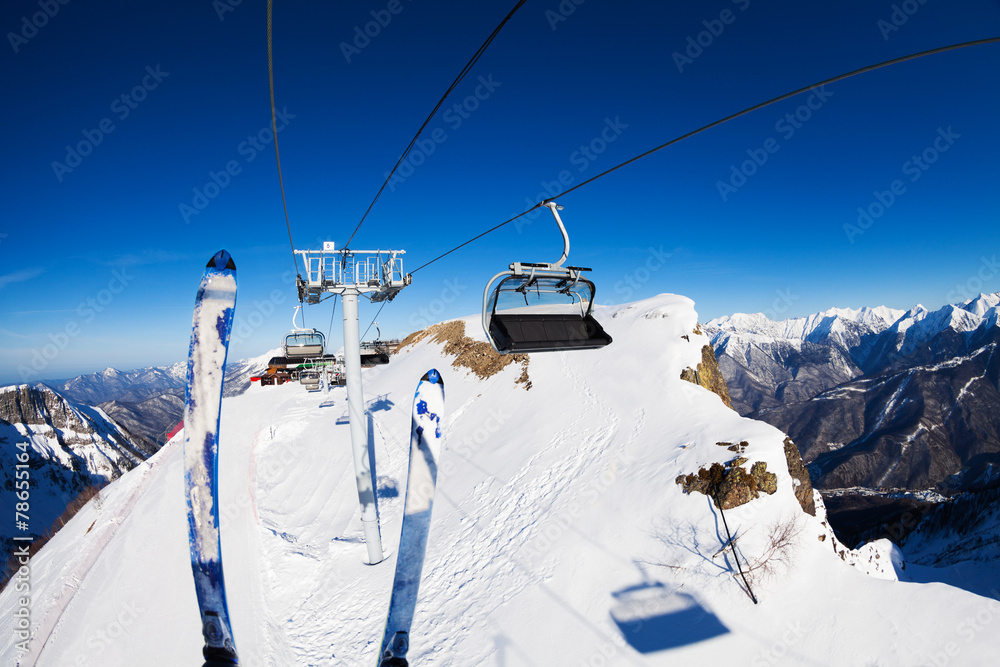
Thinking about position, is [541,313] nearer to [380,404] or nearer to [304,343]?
[304,343]

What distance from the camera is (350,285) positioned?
12.4m

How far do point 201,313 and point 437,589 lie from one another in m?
12.1

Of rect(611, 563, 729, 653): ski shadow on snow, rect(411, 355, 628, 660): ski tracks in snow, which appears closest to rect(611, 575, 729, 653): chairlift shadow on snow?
rect(611, 563, 729, 653): ski shadow on snow

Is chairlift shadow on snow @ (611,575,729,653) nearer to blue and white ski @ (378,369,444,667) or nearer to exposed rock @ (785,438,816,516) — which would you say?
exposed rock @ (785,438,816,516)

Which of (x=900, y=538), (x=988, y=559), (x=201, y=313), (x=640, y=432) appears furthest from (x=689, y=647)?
(x=900, y=538)

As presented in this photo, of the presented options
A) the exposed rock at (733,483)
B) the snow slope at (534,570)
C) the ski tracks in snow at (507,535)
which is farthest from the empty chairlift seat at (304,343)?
the exposed rock at (733,483)

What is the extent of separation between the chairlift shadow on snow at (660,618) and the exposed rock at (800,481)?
5.86 metres

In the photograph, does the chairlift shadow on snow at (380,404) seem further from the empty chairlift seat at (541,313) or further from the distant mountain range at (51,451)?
the distant mountain range at (51,451)

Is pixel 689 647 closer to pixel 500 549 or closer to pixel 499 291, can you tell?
pixel 500 549

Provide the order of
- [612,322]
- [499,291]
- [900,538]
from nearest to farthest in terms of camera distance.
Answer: [499,291] → [612,322] → [900,538]

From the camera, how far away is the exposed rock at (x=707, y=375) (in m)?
22.4

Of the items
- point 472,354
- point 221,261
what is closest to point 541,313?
Result: point 221,261

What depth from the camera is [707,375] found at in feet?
77.3

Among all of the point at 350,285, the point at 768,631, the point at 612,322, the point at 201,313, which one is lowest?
the point at 768,631
